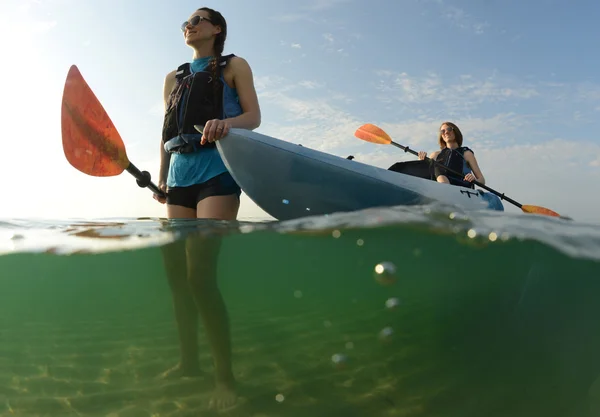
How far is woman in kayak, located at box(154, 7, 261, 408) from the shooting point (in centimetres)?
278

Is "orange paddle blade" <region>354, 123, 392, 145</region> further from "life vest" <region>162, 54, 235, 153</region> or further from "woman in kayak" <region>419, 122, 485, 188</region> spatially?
"life vest" <region>162, 54, 235, 153</region>

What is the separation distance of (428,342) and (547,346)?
4.20 ft

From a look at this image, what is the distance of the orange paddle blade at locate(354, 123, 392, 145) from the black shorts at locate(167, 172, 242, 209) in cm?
478

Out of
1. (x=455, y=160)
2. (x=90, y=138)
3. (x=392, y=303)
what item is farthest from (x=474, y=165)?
(x=90, y=138)

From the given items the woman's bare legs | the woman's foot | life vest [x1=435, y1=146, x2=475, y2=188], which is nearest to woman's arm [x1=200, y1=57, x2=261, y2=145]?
the woman's bare legs

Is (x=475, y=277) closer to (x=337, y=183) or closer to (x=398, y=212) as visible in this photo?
(x=398, y=212)

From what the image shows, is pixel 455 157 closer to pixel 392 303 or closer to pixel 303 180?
pixel 392 303

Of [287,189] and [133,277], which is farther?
[133,277]

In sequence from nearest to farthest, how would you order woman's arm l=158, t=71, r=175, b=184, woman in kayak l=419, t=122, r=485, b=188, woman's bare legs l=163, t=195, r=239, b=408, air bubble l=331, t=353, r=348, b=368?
woman's bare legs l=163, t=195, r=239, b=408 < woman's arm l=158, t=71, r=175, b=184 < air bubble l=331, t=353, r=348, b=368 < woman in kayak l=419, t=122, r=485, b=188

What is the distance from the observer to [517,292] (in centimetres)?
461

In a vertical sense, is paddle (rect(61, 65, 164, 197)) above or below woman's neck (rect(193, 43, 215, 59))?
below

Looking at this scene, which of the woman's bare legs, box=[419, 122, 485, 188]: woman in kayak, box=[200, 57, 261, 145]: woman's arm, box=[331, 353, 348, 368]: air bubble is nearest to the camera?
the woman's bare legs

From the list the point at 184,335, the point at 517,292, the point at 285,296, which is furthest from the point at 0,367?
the point at 517,292

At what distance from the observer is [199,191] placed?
2854 millimetres
